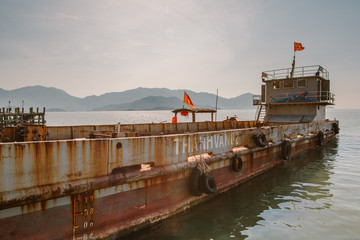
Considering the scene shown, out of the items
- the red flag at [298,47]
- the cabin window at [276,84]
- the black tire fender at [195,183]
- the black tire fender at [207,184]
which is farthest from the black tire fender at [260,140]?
the red flag at [298,47]

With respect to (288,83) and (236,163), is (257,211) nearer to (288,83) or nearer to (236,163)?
(236,163)

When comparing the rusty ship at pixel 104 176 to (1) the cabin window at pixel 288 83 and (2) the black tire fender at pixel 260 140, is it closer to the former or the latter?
(2) the black tire fender at pixel 260 140

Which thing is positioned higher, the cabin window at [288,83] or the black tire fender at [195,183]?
the cabin window at [288,83]

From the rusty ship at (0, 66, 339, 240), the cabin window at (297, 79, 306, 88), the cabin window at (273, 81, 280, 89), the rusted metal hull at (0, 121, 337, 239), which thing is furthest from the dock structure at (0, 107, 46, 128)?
the cabin window at (297, 79, 306, 88)

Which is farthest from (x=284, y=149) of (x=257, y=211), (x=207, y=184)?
(x=207, y=184)

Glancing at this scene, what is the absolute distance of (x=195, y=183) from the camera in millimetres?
6926

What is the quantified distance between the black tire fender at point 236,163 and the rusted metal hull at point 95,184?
3.99 ft

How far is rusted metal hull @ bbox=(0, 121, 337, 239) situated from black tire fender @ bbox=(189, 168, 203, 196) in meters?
0.12

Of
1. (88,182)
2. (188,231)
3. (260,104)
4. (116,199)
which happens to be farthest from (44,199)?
(260,104)

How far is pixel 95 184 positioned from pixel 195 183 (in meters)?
3.04

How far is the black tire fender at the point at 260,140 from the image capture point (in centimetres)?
1002

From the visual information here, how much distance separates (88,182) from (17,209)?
49.1 inches

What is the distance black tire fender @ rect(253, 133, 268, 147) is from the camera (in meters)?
10.0

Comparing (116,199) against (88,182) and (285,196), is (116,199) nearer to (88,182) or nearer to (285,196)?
(88,182)
